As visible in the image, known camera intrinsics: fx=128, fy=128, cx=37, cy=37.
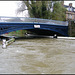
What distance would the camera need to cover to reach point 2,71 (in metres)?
6.69

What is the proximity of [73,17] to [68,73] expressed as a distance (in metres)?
54.0

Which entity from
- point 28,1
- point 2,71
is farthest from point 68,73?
point 28,1

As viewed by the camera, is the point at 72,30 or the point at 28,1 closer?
the point at 72,30

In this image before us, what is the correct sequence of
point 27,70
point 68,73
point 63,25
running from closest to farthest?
point 68,73
point 27,70
point 63,25

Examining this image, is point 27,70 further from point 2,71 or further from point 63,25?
point 63,25

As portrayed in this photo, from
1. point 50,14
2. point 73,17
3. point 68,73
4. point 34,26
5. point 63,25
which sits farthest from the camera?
point 73,17

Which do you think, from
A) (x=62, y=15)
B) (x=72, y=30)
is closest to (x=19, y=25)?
(x=72, y=30)

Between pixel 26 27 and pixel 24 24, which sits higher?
pixel 24 24

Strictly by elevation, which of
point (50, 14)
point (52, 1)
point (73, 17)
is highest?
point (52, 1)

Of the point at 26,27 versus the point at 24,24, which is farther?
the point at 26,27

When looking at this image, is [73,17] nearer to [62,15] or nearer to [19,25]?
[62,15]

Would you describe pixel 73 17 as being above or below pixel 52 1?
below

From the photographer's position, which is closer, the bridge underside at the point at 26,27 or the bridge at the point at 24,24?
the bridge at the point at 24,24

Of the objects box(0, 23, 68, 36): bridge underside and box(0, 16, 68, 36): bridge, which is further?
box(0, 23, 68, 36): bridge underside
